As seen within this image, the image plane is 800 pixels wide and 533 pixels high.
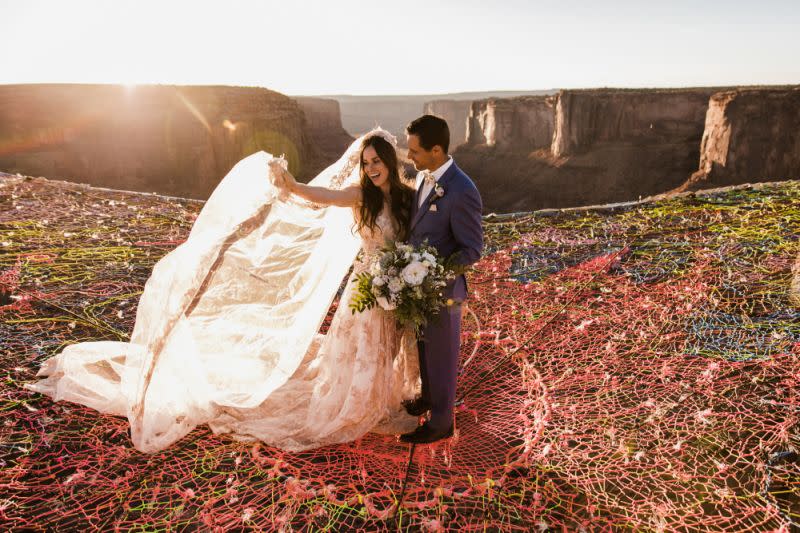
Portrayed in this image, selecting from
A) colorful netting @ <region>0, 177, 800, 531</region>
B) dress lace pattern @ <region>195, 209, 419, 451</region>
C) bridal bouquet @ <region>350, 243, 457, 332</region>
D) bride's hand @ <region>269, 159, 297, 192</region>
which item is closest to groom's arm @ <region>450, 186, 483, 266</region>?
bridal bouquet @ <region>350, 243, 457, 332</region>

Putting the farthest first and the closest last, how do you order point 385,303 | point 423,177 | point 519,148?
point 519,148 < point 423,177 < point 385,303

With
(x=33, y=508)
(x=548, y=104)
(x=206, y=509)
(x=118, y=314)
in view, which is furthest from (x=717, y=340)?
(x=548, y=104)

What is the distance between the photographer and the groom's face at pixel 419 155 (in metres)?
3.73

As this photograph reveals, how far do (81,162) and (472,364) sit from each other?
41.0 metres

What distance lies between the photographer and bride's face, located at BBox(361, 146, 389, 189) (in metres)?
3.96

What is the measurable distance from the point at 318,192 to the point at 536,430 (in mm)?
2668

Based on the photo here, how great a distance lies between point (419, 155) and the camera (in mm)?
3754

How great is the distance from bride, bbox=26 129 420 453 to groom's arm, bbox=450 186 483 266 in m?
0.53

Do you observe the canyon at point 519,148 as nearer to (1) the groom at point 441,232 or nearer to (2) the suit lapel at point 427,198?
(2) the suit lapel at point 427,198

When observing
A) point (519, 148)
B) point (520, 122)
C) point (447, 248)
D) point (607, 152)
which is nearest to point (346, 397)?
point (447, 248)

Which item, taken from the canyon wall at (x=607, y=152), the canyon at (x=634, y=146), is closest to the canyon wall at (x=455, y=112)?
the canyon at (x=634, y=146)

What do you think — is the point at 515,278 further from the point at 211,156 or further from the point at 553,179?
the point at 553,179

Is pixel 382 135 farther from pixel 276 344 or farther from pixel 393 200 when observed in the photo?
pixel 276 344

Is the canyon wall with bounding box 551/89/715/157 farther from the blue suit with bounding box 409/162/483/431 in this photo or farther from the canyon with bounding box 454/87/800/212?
the blue suit with bounding box 409/162/483/431
